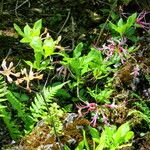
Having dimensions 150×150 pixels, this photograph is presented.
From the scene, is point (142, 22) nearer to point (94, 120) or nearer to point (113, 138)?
point (94, 120)

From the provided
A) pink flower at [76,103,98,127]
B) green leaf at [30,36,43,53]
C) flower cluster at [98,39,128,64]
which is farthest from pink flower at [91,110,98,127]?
green leaf at [30,36,43,53]

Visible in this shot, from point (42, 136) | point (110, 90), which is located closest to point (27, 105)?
point (42, 136)

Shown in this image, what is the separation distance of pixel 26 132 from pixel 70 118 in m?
0.37

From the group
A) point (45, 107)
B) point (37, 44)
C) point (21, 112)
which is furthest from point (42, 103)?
point (37, 44)

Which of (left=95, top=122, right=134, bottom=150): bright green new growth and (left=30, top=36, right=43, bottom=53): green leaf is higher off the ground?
(left=30, top=36, right=43, bottom=53): green leaf

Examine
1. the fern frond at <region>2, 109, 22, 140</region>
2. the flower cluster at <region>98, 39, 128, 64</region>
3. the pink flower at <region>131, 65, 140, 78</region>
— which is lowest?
the pink flower at <region>131, 65, 140, 78</region>

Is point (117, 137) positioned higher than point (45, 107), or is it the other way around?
point (45, 107)

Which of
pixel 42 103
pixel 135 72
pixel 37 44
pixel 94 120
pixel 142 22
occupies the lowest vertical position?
pixel 94 120

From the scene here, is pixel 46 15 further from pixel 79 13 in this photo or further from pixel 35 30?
pixel 35 30

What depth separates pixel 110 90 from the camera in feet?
11.6

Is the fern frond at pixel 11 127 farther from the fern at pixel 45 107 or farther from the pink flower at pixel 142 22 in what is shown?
the pink flower at pixel 142 22

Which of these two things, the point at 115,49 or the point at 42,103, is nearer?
the point at 42,103

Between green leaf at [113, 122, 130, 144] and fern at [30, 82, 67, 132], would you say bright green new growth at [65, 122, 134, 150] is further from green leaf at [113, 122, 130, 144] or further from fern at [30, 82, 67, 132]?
fern at [30, 82, 67, 132]

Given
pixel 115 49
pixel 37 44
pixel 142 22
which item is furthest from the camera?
pixel 142 22
